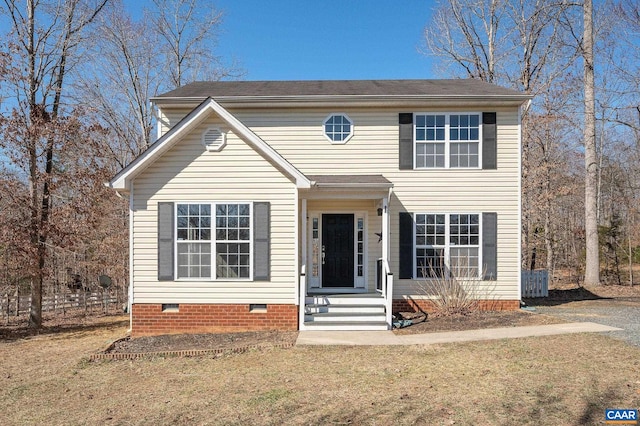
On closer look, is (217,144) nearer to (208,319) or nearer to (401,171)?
(208,319)

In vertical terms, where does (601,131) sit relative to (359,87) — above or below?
above

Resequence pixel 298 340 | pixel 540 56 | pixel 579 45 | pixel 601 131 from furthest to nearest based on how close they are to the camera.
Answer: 1. pixel 601 131
2. pixel 540 56
3. pixel 579 45
4. pixel 298 340

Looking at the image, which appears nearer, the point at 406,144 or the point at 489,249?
the point at 489,249

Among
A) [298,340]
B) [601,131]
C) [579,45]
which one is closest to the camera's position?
[298,340]

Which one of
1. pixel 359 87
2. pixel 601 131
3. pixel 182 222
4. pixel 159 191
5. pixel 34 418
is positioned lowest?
pixel 34 418

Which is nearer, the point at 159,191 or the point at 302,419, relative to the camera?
the point at 302,419

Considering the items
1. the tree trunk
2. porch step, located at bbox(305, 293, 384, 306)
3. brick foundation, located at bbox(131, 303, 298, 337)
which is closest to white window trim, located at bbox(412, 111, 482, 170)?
porch step, located at bbox(305, 293, 384, 306)

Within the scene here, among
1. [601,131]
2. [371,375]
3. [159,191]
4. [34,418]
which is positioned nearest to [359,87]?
[159,191]

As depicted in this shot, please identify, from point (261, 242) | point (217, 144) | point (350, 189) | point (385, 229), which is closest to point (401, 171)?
point (350, 189)

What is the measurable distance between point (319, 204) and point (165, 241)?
401 cm

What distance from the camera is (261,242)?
968 centimetres

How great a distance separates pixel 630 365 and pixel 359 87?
916 centimetres

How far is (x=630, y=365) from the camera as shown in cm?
634

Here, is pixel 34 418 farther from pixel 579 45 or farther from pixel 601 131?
pixel 601 131
